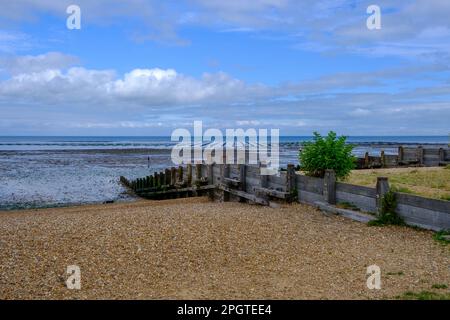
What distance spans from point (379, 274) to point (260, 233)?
144 inches

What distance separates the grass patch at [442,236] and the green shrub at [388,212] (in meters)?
1.28

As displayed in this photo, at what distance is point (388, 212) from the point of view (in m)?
11.5

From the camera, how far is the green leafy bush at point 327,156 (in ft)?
49.1

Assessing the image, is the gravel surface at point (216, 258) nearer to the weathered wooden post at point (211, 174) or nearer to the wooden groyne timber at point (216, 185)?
the wooden groyne timber at point (216, 185)

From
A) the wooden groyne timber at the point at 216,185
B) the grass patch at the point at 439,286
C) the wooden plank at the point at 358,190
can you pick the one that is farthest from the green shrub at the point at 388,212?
the grass patch at the point at 439,286

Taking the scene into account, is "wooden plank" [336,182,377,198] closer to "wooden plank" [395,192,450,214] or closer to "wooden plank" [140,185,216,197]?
"wooden plank" [395,192,450,214]

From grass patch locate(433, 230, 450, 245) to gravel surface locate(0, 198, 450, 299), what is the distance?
0.43ft

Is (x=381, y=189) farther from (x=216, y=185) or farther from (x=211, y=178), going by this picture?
(x=211, y=178)

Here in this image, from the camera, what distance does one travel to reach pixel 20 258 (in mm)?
8945

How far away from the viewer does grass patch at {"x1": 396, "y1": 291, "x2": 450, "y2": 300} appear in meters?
6.66

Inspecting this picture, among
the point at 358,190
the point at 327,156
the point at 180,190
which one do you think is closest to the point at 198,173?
the point at 180,190

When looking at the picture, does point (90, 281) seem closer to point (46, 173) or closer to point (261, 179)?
point (261, 179)

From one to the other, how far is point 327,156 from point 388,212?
3763 millimetres

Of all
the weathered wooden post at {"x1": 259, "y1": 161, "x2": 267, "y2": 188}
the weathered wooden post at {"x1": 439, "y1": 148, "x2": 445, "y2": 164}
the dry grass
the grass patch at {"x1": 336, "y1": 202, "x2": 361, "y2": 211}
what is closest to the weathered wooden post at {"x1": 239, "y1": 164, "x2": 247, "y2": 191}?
the weathered wooden post at {"x1": 259, "y1": 161, "x2": 267, "y2": 188}
